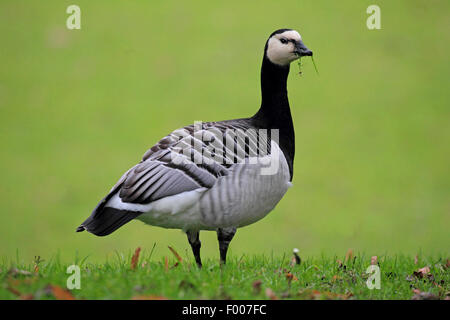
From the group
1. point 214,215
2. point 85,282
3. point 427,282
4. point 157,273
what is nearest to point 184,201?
point 214,215

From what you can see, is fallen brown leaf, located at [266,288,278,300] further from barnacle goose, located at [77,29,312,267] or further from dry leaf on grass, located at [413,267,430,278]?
dry leaf on grass, located at [413,267,430,278]

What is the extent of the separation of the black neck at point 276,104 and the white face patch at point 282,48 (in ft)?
0.25

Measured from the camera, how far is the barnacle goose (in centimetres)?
459

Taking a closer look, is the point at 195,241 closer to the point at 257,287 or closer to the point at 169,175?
the point at 169,175

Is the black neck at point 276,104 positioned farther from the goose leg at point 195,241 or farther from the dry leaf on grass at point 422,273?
the dry leaf on grass at point 422,273

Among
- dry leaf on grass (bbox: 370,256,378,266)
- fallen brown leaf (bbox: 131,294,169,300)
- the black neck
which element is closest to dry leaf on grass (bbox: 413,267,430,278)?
dry leaf on grass (bbox: 370,256,378,266)

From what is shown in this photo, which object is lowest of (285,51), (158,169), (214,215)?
(214,215)

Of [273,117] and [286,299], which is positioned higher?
[273,117]

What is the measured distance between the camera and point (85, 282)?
4176mm

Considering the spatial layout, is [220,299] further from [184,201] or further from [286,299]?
[184,201]

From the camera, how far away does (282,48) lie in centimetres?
541

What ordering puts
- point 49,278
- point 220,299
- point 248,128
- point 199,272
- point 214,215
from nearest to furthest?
point 220,299
point 49,278
point 199,272
point 214,215
point 248,128

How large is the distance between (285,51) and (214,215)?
70.1 inches

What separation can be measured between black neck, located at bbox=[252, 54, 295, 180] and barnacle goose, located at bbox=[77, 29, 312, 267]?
0.84 ft
